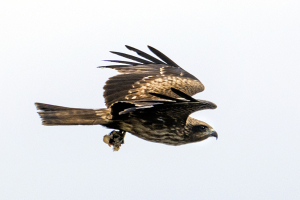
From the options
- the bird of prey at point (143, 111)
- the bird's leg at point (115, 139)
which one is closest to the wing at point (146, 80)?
the bird of prey at point (143, 111)

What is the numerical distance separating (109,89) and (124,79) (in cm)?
44

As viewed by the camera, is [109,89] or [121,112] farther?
[109,89]

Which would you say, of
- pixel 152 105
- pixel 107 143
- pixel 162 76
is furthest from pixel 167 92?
pixel 152 105

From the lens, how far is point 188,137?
9.16 metres

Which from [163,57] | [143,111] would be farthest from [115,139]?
[163,57]

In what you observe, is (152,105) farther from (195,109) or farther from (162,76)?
(162,76)

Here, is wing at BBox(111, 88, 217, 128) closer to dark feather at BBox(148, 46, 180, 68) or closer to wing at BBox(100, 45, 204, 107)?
wing at BBox(100, 45, 204, 107)

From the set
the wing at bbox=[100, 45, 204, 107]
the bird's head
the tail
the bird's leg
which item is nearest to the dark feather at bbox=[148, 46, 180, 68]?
the wing at bbox=[100, 45, 204, 107]

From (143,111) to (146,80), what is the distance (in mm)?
1763

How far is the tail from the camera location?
27.4 feet

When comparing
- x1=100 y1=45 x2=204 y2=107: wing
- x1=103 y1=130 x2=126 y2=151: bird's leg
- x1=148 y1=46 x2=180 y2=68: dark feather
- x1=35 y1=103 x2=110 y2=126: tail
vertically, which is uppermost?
x1=148 y1=46 x2=180 y2=68: dark feather

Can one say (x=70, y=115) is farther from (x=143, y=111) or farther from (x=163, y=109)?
(x=163, y=109)

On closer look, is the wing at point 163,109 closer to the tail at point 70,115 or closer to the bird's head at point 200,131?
the tail at point 70,115

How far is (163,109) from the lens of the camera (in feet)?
27.1
